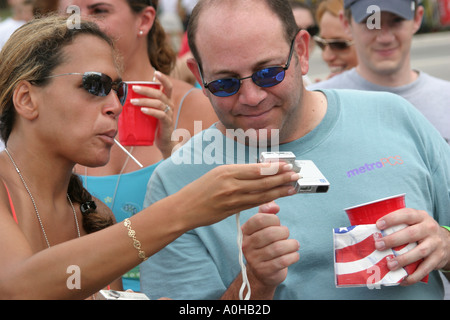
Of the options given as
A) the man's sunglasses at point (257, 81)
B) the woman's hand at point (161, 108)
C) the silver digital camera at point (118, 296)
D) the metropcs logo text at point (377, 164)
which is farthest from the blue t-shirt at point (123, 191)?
Answer: the metropcs logo text at point (377, 164)

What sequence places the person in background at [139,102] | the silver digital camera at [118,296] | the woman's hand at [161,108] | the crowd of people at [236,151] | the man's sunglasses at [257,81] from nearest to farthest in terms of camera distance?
the silver digital camera at [118,296], the crowd of people at [236,151], the man's sunglasses at [257,81], the woman's hand at [161,108], the person in background at [139,102]

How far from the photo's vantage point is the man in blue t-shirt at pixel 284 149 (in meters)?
2.55

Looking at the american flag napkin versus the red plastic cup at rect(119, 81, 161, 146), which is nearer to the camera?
the american flag napkin

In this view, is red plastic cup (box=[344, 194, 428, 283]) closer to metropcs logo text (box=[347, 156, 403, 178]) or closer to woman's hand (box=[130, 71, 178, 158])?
metropcs logo text (box=[347, 156, 403, 178])

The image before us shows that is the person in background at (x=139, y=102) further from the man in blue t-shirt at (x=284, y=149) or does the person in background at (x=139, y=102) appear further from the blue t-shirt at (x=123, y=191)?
the man in blue t-shirt at (x=284, y=149)

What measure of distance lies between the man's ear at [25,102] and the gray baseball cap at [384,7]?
2.47m

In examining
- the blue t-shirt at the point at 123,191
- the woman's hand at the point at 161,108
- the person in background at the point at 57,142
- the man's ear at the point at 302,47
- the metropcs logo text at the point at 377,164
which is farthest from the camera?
the blue t-shirt at the point at 123,191

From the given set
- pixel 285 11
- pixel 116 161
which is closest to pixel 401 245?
pixel 285 11

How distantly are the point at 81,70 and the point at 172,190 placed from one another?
646 mm

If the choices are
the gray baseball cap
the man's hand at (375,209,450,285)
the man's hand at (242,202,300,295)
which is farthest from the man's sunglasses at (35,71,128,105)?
the gray baseball cap

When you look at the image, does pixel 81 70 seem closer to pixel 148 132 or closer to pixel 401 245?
pixel 148 132

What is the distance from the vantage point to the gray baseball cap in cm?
402

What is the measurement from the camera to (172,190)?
106 inches
